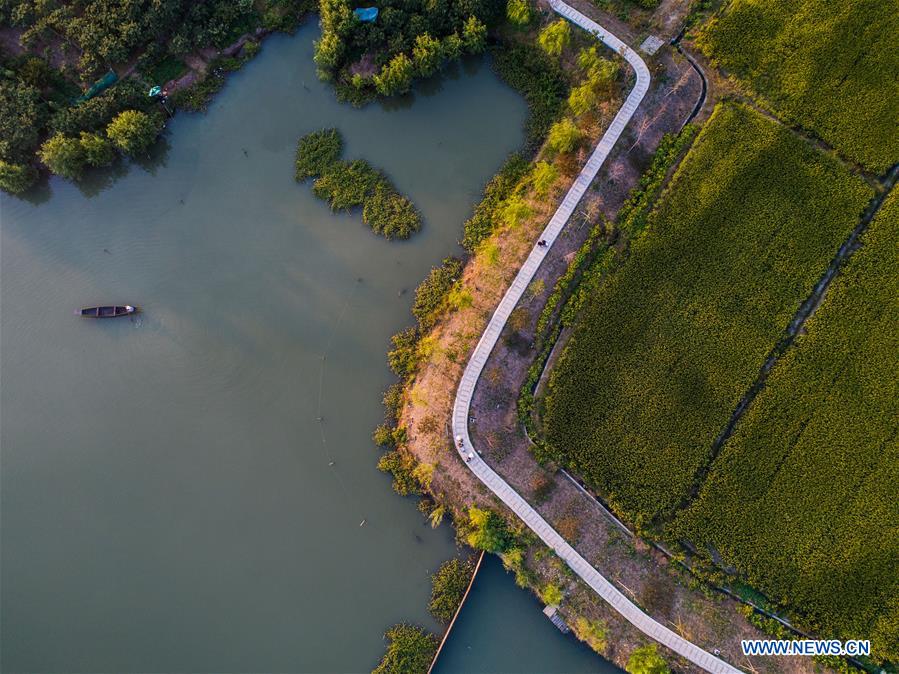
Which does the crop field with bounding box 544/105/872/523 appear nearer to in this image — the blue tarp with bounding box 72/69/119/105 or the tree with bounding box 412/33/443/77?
the tree with bounding box 412/33/443/77

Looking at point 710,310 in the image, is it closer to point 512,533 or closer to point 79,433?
point 512,533

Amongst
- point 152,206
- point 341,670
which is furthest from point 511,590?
point 152,206

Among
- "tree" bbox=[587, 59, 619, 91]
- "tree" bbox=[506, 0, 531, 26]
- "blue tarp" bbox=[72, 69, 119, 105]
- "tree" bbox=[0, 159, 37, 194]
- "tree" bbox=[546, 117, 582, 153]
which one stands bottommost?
"tree" bbox=[0, 159, 37, 194]

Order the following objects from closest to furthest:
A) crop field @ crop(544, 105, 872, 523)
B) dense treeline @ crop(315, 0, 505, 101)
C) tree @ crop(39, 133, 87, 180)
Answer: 1. crop field @ crop(544, 105, 872, 523)
2. tree @ crop(39, 133, 87, 180)
3. dense treeline @ crop(315, 0, 505, 101)

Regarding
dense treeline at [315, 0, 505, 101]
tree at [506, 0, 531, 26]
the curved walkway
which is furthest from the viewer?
dense treeline at [315, 0, 505, 101]

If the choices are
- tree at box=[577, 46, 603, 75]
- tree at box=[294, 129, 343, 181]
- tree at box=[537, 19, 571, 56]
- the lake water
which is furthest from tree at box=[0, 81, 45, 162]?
tree at box=[577, 46, 603, 75]

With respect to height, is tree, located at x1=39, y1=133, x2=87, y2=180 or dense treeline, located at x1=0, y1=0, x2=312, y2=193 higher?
dense treeline, located at x1=0, y1=0, x2=312, y2=193

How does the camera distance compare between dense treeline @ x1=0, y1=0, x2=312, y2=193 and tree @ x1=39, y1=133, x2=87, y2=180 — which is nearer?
tree @ x1=39, y1=133, x2=87, y2=180
